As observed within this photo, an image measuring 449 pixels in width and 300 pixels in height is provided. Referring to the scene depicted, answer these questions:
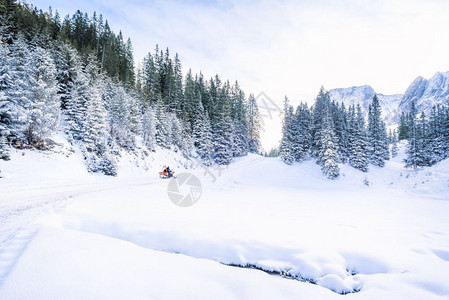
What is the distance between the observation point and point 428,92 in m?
177

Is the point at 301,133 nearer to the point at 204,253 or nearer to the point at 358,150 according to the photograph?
the point at 358,150

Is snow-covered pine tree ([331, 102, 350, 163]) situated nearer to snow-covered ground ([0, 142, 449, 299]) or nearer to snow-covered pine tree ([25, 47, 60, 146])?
snow-covered ground ([0, 142, 449, 299])

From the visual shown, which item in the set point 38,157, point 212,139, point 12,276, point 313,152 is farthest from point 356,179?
point 38,157

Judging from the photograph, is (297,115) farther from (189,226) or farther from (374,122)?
(189,226)

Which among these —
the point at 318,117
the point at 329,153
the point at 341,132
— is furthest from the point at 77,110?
the point at 341,132

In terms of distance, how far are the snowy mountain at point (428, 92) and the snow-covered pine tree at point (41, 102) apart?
218314 mm

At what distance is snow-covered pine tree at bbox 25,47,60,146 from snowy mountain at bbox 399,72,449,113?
8595 inches

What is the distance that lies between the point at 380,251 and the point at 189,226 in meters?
4.81

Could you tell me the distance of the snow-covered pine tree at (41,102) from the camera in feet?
47.0

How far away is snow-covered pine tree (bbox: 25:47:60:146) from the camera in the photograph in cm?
1431

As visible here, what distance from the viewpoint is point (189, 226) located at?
5.75m
